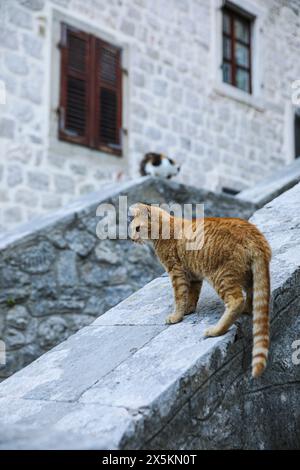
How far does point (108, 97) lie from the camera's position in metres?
7.48

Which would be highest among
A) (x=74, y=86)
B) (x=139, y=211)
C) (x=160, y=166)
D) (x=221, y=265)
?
(x=74, y=86)

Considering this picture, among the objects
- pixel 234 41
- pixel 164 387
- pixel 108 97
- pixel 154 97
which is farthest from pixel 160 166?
pixel 164 387

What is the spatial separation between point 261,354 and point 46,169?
520 centimetres

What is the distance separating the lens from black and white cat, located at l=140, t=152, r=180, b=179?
652 cm

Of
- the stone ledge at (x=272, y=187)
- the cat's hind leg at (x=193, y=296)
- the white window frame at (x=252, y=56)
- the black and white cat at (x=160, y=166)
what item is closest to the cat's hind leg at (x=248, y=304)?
the cat's hind leg at (x=193, y=296)

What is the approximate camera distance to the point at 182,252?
2.17 metres

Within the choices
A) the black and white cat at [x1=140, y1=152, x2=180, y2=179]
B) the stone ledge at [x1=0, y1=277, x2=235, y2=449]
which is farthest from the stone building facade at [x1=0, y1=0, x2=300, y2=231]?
the stone ledge at [x1=0, y1=277, x2=235, y2=449]

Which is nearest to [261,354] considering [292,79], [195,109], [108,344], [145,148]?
[108,344]

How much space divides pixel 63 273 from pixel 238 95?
5886 millimetres

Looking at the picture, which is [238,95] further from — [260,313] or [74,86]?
[260,313]

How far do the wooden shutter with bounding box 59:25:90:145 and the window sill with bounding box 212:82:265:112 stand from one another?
252 centimetres

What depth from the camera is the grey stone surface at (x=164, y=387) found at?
Result: 167 cm

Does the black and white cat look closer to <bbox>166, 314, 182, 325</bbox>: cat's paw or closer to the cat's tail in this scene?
<bbox>166, 314, 182, 325</bbox>: cat's paw

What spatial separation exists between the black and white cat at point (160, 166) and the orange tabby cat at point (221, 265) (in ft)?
14.1
